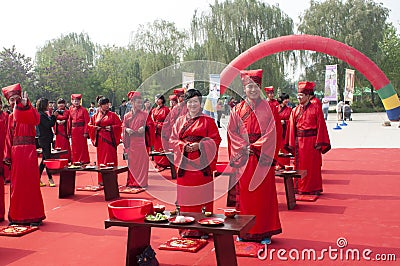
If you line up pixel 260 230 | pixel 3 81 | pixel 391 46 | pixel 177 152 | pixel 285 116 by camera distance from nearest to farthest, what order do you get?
pixel 260 230
pixel 177 152
pixel 285 116
pixel 3 81
pixel 391 46

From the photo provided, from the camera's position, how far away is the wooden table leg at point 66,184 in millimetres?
7838

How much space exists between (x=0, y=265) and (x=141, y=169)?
4219 mm

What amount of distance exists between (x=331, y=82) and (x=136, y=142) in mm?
13150

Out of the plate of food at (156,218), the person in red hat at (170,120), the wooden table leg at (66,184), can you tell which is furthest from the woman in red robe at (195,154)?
the person in red hat at (170,120)

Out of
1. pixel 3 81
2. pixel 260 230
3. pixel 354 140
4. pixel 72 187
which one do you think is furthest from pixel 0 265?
pixel 3 81

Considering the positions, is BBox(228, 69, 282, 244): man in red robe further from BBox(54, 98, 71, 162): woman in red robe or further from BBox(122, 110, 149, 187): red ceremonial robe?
BBox(54, 98, 71, 162): woman in red robe

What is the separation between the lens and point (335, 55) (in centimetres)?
1577

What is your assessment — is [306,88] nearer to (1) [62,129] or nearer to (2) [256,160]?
(2) [256,160]

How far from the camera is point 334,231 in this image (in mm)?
5391

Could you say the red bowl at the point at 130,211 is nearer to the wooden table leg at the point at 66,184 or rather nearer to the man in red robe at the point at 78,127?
the wooden table leg at the point at 66,184

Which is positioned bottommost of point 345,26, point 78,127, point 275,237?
point 275,237

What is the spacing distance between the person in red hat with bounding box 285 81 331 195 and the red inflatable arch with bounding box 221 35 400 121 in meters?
8.33

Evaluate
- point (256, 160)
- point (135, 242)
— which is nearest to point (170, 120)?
point (256, 160)

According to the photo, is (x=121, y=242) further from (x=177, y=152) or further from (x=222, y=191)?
(x=222, y=191)
